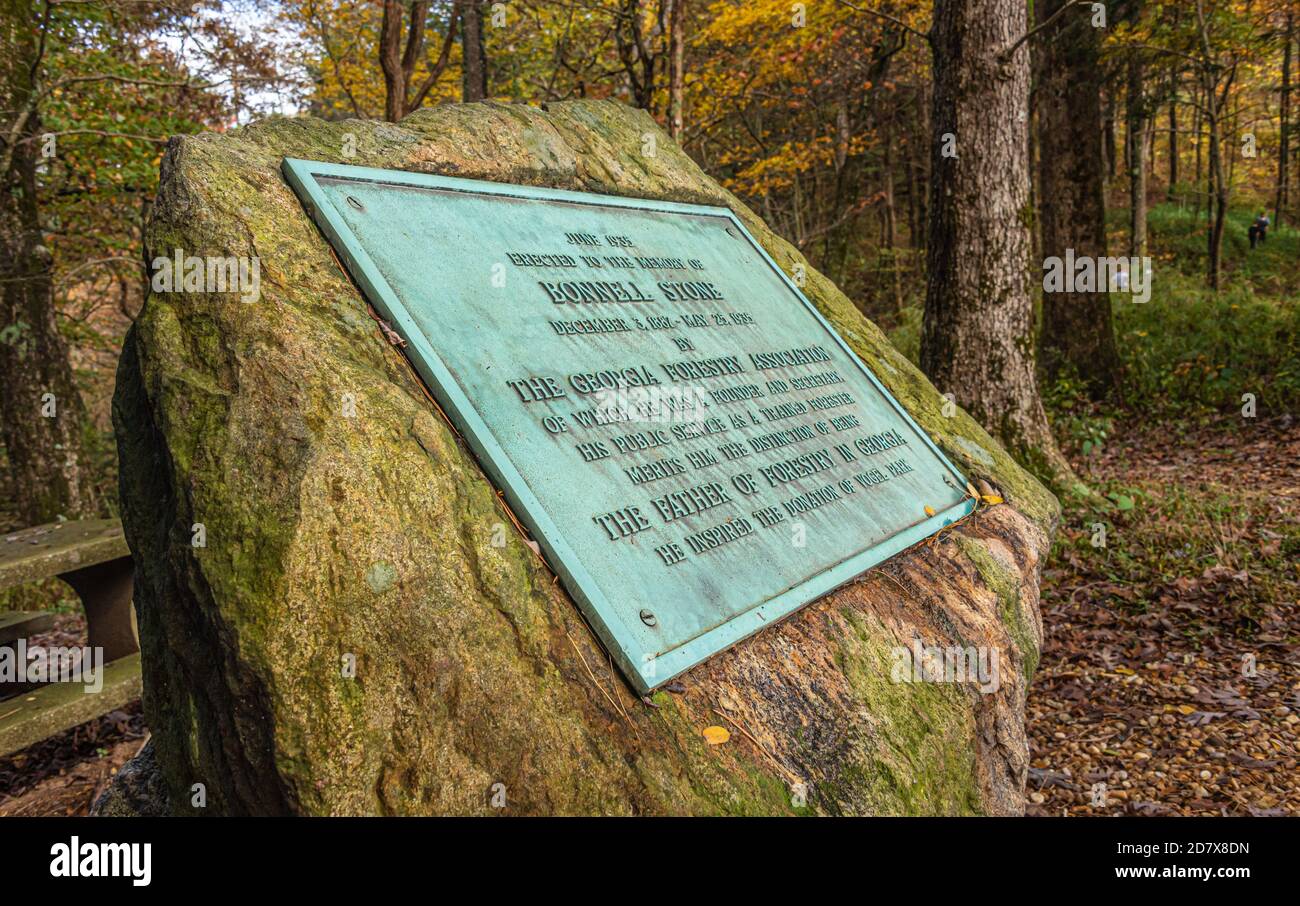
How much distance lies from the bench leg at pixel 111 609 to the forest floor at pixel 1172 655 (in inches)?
167

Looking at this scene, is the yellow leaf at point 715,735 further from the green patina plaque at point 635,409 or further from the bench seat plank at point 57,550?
the bench seat plank at point 57,550

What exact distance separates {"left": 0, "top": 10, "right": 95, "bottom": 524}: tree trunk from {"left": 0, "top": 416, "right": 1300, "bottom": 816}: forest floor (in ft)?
5.21

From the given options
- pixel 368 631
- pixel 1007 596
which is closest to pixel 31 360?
pixel 368 631

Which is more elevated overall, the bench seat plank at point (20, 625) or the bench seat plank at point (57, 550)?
the bench seat plank at point (57, 550)

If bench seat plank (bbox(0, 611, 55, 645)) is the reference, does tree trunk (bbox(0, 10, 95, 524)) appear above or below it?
above

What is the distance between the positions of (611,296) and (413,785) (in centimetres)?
171

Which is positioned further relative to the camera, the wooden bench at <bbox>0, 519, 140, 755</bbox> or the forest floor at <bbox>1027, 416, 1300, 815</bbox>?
the wooden bench at <bbox>0, 519, 140, 755</bbox>

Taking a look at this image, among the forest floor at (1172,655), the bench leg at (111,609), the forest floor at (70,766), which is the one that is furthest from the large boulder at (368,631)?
the bench leg at (111,609)

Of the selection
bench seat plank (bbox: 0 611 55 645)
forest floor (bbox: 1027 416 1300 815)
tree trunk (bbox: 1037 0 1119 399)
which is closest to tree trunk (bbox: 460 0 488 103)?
tree trunk (bbox: 1037 0 1119 399)

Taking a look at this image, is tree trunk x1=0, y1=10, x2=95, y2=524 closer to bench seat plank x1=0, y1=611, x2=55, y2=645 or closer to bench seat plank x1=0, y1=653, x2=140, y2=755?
bench seat plank x1=0, y1=611, x2=55, y2=645

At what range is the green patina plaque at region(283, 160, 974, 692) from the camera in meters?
2.24

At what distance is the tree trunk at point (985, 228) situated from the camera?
5727 millimetres
